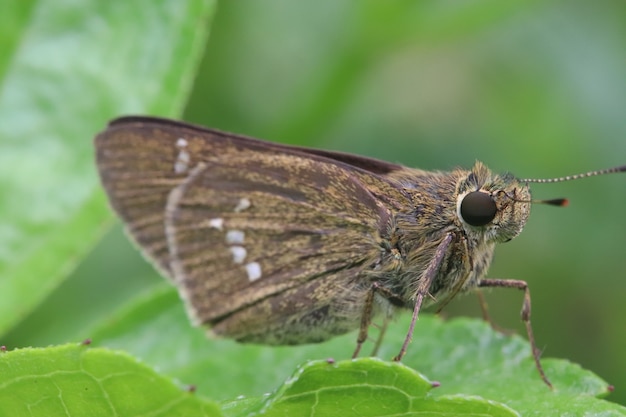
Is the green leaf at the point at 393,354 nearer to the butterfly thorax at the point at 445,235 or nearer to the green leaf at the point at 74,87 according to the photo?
the butterfly thorax at the point at 445,235

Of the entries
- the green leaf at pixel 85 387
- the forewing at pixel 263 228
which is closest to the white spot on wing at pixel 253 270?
the forewing at pixel 263 228

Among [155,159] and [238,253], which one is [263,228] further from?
[155,159]

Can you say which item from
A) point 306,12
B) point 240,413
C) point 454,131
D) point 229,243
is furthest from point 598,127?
point 240,413

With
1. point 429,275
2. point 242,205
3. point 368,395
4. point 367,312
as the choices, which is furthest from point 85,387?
point 242,205

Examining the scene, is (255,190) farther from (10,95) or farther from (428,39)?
(428,39)

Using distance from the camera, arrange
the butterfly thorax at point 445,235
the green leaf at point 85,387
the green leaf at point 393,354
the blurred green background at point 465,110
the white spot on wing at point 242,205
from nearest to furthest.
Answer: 1. the green leaf at point 85,387
2. the green leaf at point 393,354
3. the butterfly thorax at point 445,235
4. the white spot on wing at point 242,205
5. the blurred green background at point 465,110

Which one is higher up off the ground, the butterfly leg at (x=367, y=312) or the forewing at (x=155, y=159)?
the forewing at (x=155, y=159)
